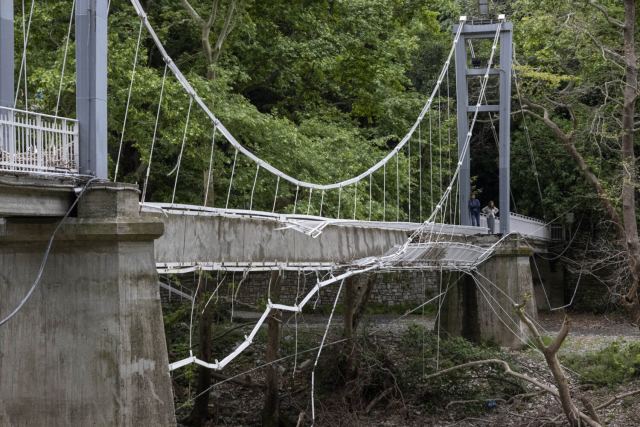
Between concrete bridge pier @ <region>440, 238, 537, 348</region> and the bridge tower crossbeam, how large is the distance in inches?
28.4

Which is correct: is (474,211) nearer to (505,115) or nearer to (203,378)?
(505,115)

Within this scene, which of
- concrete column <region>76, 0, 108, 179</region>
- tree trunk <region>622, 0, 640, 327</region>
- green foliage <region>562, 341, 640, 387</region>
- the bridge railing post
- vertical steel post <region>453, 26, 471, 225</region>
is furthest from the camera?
vertical steel post <region>453, 26, 471, 225</region>

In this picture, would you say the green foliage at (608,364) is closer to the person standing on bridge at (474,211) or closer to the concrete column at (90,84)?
the person standing on bridge at (474,211)

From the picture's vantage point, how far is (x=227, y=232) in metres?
11.6

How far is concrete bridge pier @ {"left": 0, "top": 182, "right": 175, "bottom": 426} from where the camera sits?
897cm

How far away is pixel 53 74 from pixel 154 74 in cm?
172

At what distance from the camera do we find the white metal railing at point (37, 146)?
8500mm

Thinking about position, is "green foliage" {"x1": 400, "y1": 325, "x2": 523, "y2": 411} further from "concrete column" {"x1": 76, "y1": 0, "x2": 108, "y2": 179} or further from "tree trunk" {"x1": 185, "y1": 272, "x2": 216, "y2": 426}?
"concrete column" {"x1": 76, "y1": 0, "x2": 108, "y2": 179}

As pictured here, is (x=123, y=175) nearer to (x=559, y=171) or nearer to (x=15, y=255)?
(x=15, y=255)

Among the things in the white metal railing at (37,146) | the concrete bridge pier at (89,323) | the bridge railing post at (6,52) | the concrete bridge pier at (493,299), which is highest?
the bridge railing post at (6,52)

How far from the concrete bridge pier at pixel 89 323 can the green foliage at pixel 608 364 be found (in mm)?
11439

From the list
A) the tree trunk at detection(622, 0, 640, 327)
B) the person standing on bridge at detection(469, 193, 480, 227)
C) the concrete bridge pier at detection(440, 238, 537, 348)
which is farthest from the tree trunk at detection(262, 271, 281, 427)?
the person standing on bridge at detection(469, 193, 480, 227)

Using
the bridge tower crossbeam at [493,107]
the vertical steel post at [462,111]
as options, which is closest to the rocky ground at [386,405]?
the bridge tower crossbeam at [493,107]

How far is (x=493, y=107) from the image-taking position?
81.2 ft
